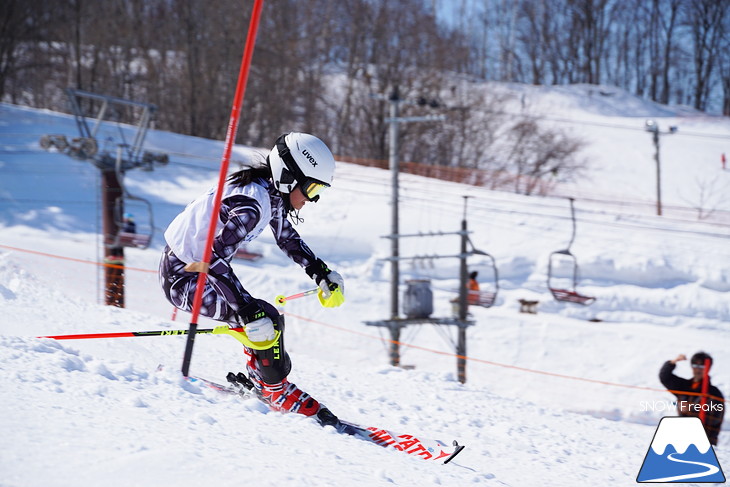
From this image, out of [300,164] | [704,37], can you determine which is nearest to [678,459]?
[300,164]

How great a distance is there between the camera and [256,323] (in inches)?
147

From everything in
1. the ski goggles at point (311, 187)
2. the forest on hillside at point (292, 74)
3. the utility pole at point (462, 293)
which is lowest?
the utility pole at point (462, 293)

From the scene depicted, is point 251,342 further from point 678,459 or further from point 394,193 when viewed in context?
point 394,193

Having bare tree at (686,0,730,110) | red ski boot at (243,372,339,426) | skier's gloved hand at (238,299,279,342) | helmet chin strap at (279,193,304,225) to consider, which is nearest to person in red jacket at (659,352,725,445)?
red ski boot at (243,372,339,426)

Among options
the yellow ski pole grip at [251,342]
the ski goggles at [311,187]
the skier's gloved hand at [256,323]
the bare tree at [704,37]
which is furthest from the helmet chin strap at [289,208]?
the bare tree at [704,37]

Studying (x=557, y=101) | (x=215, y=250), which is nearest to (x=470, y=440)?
(x=215, y=250)

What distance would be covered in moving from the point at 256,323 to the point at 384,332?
16032 millimetres

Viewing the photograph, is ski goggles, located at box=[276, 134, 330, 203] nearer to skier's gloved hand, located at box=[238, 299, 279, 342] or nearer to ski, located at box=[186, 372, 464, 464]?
skier's gloved hand, located at box=[238, 299, 279, 342]

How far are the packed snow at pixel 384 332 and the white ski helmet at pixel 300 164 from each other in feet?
4.05

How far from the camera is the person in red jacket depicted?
6.44m

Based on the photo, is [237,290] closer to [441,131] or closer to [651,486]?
[651,486]

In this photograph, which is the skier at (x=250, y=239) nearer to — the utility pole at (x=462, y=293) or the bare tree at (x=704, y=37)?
the utility pole at (x=462, y=293)

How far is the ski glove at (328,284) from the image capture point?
13.8 ft

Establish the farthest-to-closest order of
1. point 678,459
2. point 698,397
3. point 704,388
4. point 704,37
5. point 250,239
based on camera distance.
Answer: point 704,37 → point 698,397 → point 704,388 → point 678,459 → point 250,239
